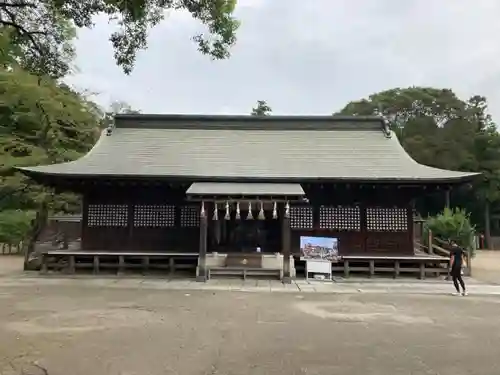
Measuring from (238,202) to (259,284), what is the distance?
269cm

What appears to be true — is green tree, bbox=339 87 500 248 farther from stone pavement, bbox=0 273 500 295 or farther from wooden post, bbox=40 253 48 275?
wooden post, bbox=40 253 48 275

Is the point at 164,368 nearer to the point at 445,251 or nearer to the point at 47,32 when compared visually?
the point at 47,32

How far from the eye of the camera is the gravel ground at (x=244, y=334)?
5613mm

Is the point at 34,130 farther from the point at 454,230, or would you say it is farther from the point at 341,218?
the point at 454,230

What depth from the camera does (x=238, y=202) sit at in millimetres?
14562

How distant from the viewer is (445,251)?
17500 mm

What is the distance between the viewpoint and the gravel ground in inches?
221

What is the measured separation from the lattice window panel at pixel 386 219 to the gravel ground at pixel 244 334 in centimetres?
487

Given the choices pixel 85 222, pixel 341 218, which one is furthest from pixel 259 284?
pixel 85 222

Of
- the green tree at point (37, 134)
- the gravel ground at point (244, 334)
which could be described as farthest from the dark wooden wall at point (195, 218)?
the gravel ground at point (244, 334)

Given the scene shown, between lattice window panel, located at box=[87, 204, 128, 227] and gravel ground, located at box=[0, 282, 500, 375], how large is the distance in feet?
16.7

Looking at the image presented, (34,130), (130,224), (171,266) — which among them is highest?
(34,130)

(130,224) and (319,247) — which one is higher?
(130,224)

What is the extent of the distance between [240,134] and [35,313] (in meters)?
13.3
